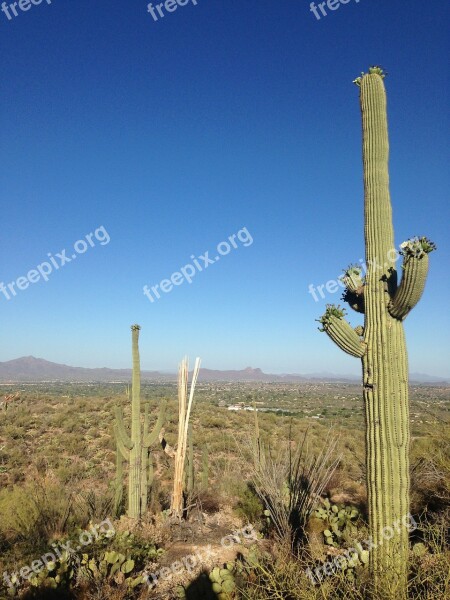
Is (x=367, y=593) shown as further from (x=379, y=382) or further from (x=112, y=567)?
(x=112, y=567)

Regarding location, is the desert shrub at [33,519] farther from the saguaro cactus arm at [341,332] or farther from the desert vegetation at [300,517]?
the saguaro cactus arm at [341,332]

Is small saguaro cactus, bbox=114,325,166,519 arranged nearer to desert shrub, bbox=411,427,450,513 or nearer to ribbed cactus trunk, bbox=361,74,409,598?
ribbed cactus trunk, bbox=361,74,409,598

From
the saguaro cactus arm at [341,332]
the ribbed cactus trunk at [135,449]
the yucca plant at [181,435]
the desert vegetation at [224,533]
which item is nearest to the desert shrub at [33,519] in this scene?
the desert vegetation at [224,533]

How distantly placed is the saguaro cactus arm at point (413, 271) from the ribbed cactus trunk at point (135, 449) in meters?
5.07

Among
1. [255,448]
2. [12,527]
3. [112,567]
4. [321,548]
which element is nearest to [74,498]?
[12,527]

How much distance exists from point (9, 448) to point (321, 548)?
13.5 m

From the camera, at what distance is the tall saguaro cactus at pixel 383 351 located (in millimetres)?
4352

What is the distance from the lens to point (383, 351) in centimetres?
470

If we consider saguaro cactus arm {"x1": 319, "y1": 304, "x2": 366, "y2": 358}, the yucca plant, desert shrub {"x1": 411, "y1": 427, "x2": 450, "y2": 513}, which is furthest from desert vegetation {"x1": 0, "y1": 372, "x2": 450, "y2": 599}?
saguaro cactus arm {"x1": 319, "y1": 304, "x2": 366, "y2": 358}

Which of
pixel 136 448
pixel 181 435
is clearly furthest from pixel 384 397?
pixel 136 448

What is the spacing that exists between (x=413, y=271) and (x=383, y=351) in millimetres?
1067

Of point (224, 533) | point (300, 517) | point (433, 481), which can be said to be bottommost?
point (224, 533)

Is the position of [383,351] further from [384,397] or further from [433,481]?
[433,481]

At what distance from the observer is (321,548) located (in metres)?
5.66
